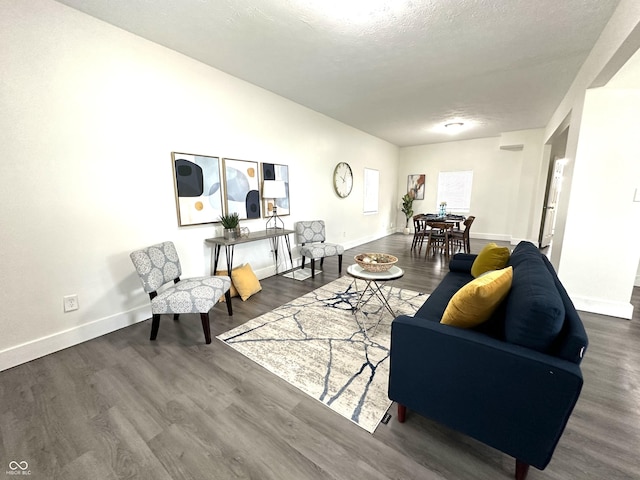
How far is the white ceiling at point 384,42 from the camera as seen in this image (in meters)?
2.03

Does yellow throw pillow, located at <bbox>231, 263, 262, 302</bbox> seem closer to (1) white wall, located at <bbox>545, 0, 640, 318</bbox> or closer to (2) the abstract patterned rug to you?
(2) the abstract patterned rug

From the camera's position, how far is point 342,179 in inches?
215

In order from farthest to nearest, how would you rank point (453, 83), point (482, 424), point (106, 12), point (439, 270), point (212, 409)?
point (439, 270) < point (453, 83) < point (106, 12) < point (212, 409) < point (482, 424)

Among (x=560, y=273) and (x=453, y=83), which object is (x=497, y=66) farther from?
(x=560, y=273)

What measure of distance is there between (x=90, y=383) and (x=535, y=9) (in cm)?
432

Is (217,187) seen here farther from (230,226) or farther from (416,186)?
(416,186)

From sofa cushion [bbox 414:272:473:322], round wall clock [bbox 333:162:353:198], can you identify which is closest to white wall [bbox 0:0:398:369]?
round wall clock [bbox 333:162:353:198]

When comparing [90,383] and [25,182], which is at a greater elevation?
[25,182]

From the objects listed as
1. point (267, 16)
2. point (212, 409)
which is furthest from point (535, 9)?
point (212, 409)

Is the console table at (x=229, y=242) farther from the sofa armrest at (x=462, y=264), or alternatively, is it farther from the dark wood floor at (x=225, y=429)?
the sofa armrest at (x=462, y=264)

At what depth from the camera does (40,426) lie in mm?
Result: 1479

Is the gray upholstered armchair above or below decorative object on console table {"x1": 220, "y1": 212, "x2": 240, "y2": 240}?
below

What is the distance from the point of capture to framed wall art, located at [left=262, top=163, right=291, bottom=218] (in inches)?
149

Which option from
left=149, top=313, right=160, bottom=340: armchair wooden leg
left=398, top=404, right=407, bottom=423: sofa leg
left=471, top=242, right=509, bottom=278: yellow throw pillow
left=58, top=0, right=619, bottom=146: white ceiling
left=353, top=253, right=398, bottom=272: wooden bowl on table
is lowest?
left=398, top=404, right=407, bottom=423: sofa leg
